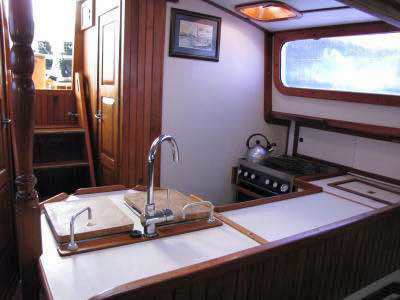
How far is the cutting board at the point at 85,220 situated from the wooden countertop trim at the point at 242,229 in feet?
1.32

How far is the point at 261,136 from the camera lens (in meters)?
3.14

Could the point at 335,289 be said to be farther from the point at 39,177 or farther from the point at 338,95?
the point at 39,177

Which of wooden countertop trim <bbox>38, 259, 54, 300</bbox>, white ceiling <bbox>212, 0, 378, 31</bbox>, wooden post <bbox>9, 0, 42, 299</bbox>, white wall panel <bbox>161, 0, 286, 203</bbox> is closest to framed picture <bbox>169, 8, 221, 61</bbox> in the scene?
white wall panel <bbox>161, 0, 286, 203</bbox>

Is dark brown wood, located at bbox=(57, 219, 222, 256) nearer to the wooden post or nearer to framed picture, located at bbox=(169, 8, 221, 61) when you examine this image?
the wooden post

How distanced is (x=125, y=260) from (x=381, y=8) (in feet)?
3.75

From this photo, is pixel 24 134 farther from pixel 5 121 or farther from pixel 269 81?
pixel 269 81

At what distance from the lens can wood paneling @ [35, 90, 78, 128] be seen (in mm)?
3000

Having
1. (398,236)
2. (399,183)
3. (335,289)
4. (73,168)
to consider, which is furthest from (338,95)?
(73,168)

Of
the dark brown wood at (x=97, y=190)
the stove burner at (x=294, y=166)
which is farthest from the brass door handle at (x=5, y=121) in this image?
the stove burner at (x=294, y=166)

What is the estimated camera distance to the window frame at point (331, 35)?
86.7 inches

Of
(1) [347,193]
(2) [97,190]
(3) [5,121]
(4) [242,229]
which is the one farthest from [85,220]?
(1) [347,193]

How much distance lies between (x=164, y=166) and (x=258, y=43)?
1293mm

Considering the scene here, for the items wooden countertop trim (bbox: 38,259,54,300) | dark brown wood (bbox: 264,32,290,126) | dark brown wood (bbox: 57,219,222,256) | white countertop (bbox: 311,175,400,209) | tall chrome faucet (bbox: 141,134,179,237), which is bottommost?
white countertop (bbox: 311,175,400,209)

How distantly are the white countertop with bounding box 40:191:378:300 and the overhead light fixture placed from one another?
4.08 ft
